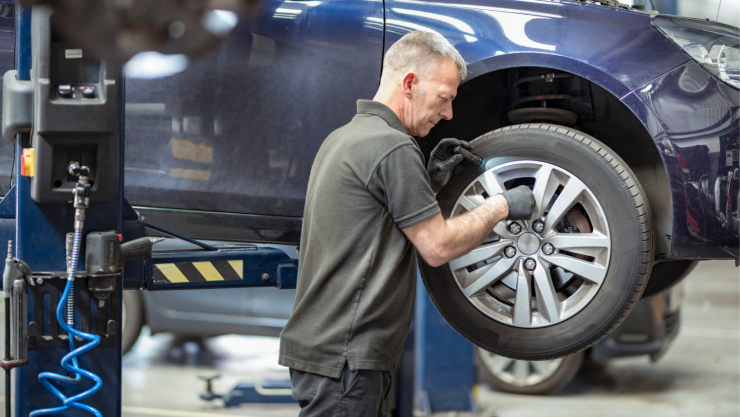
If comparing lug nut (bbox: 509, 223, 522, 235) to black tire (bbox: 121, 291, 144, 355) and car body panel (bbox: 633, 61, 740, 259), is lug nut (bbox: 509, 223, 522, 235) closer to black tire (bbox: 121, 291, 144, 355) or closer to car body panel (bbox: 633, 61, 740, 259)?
car body panel (bbox: 633, 61, 740, 259)

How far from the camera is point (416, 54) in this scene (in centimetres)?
167

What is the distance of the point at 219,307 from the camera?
178 inches

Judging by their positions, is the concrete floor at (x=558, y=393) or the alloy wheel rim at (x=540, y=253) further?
the concrete floor at (x=558, y=393)

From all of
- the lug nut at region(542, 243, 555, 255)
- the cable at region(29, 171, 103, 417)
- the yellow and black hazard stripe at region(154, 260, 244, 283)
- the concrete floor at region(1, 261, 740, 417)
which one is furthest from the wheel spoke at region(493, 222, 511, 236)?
the concrete floor at region(1, 261, 740, 417)

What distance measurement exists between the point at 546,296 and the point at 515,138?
0.47m

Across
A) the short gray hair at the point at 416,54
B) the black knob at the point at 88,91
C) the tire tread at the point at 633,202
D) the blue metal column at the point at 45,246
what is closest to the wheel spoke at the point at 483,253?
the tire tread at the point at 633,202

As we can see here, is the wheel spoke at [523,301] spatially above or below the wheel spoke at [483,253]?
below

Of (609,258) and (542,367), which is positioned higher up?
(609,258)

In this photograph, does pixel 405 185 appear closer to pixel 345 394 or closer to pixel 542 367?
pixel 345 394

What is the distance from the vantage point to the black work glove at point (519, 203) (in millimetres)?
1796

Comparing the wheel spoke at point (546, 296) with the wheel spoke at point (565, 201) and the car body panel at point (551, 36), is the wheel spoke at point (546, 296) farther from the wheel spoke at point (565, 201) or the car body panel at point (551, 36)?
the car body panel at point (551, 36)

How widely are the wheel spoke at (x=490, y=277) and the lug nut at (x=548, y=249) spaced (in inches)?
3.6

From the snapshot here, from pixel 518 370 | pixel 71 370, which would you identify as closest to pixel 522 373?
pixel 518 370

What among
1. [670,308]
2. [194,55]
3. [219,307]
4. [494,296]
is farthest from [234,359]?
[194,55]
